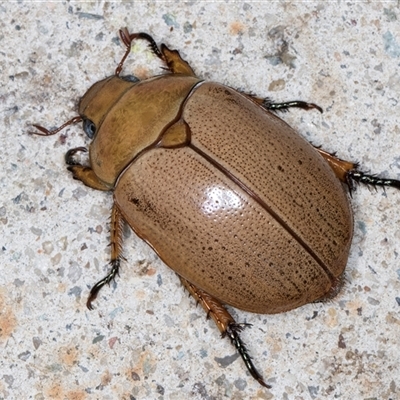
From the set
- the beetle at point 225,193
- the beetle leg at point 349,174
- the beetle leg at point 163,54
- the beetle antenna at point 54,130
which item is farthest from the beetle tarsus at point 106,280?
the beetle leg at point 349,174

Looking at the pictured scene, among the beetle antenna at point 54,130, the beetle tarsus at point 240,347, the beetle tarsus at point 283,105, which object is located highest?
the beetle tarsus at point 283,105

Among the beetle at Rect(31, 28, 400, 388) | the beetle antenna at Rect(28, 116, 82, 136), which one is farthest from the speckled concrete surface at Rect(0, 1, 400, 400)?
the beetle at Rect(31, 28, 400, 388)

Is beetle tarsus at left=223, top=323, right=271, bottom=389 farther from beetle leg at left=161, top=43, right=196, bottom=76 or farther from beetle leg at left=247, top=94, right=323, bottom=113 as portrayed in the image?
beetle leg at left=161, top=43, right=196, bottom=76

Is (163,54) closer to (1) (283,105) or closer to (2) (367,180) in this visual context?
(1) (283,105)

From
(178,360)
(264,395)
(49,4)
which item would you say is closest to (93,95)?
(49,4)

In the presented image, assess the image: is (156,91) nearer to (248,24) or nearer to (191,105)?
(191,105)

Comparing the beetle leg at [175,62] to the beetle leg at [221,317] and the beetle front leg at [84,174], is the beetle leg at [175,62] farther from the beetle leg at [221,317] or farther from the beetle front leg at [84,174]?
the beetle leg at [221,317]

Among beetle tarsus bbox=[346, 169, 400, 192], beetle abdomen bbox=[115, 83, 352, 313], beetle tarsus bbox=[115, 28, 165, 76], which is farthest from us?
beetle tarsus bbox=[115, 28, 165, 76]
